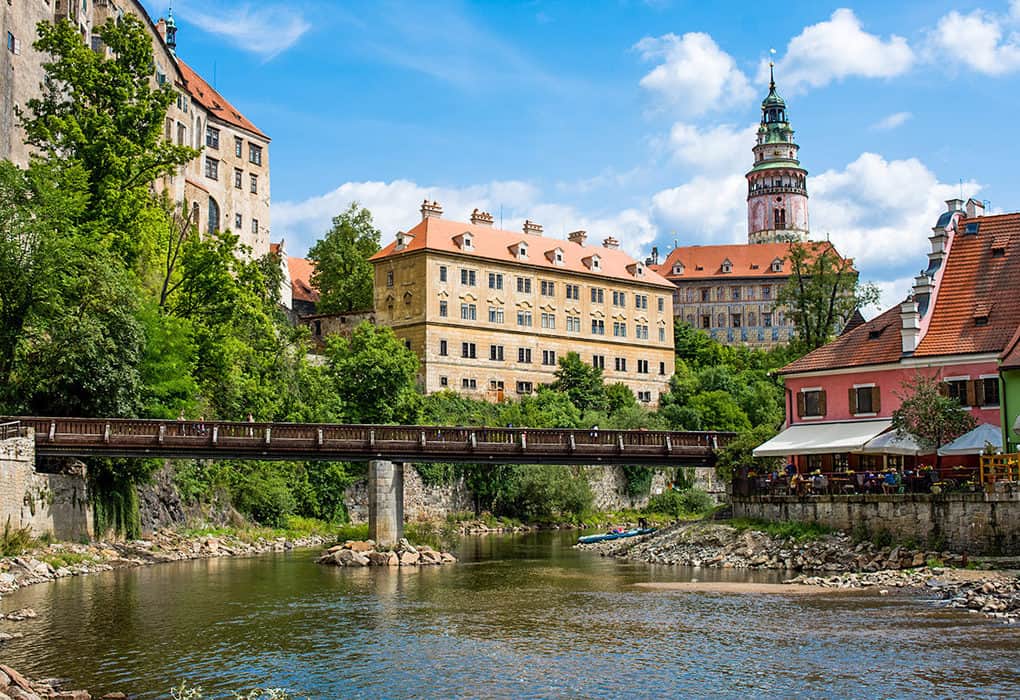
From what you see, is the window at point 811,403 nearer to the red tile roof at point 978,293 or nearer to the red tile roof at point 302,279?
the red tile roof at point 978,293

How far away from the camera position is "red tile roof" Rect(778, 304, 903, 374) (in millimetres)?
42969

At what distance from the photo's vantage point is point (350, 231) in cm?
10088

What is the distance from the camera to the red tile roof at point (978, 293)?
40.6 meters

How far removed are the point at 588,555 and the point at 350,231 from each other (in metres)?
57.1

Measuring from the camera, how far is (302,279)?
11038 centimetres

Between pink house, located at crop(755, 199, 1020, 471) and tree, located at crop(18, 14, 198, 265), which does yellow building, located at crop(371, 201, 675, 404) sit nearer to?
tree, located at crop(18, 14, 198, 265)

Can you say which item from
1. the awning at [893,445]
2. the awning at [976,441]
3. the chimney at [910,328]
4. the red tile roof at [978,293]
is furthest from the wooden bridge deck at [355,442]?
the awning at [976,441]

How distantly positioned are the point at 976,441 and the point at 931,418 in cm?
151

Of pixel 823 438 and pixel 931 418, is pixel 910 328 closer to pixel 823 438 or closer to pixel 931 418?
pixel 931 418

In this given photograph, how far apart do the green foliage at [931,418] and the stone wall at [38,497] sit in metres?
27.8

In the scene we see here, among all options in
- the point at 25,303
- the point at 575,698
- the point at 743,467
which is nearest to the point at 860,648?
the point at 575,698

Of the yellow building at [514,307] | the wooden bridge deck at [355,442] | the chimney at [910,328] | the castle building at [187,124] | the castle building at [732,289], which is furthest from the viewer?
the castle building at [732,289]

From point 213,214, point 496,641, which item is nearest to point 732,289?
point 213,214

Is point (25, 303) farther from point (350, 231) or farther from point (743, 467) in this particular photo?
point (350, 231)
